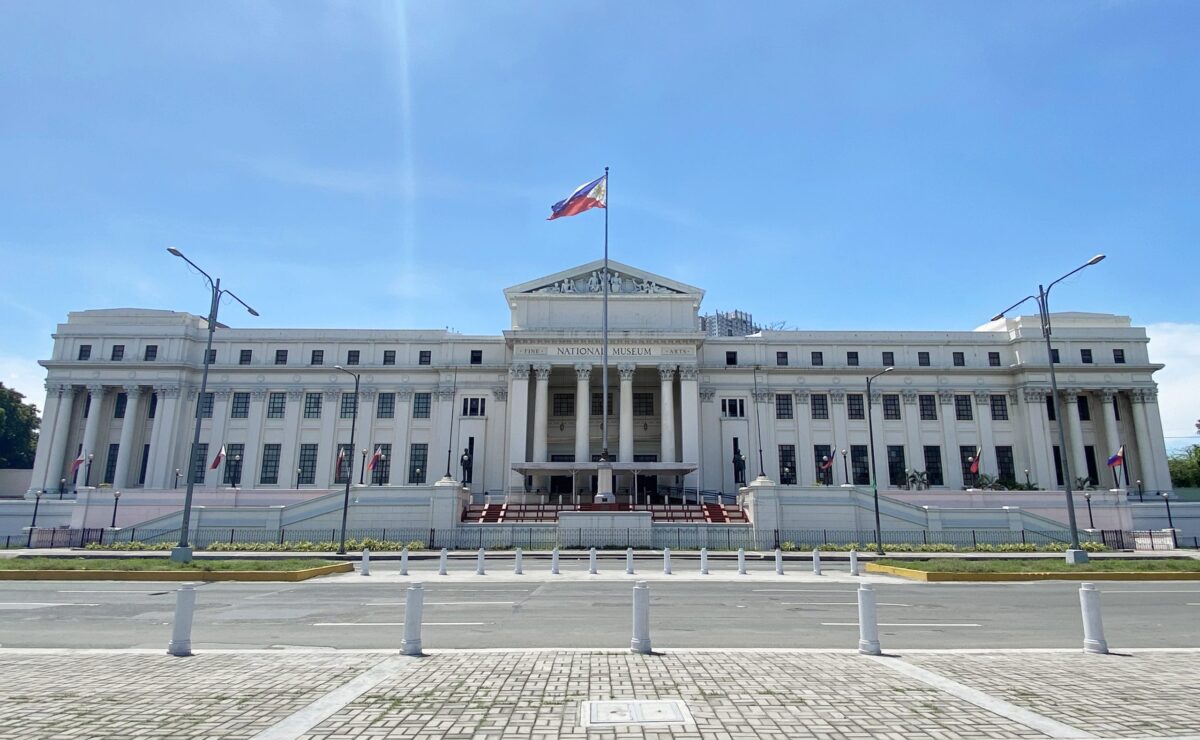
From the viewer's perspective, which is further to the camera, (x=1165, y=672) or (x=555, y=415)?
(x=555, y=415)

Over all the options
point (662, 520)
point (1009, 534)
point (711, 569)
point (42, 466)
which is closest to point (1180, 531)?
point (1009, 534)

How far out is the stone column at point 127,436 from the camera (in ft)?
182

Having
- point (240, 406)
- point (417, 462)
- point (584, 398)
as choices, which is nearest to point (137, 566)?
point (584, 398)

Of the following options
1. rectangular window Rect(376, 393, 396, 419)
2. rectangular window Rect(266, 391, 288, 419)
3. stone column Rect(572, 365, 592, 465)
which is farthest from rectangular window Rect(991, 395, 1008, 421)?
rectangular window Rect(266, 391, 288, 419)

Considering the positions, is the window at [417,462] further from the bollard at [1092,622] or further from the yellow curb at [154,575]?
the bollard at [1092,622]

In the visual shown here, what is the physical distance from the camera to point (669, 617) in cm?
1384

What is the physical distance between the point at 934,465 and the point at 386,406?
48.0 meters

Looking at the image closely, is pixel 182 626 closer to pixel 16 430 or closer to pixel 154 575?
pixel 154 575

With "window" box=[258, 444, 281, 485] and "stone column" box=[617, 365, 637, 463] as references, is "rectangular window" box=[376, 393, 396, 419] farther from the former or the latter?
"stone column" box=[617, 365, 637, 463]

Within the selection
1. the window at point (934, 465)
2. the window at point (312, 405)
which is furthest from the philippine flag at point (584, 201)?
the window at point (934, 465)

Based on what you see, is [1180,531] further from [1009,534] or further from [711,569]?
[711,569]

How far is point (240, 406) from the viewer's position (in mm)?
58812

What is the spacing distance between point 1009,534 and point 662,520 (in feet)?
67.3

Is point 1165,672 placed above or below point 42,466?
below
